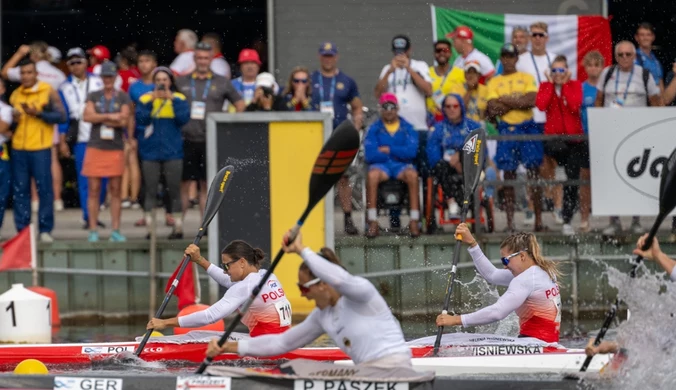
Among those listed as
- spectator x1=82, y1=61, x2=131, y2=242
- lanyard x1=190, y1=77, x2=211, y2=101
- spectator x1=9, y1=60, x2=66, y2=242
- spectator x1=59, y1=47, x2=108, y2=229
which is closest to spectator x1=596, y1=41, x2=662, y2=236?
lanyard x1=190, y1=77, x2=211, y2=101

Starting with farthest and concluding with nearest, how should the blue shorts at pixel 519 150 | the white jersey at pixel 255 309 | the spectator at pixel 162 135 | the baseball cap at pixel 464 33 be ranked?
the baseball cap at pixel 464 33
the spectator at pixel 162 135
the blue shorts at pixel 519 150
the white jersey at pixel 255 309

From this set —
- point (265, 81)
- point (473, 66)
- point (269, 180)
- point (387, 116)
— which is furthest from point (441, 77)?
point (269, 180)

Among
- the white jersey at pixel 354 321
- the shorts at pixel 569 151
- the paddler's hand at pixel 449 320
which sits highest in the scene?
the shorts at pixel 569 151

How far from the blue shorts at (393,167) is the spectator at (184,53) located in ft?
9.03

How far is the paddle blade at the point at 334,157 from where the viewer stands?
951 centimetres

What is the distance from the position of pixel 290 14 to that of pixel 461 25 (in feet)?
9.08

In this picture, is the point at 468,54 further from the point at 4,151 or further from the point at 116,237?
the point at 4,151

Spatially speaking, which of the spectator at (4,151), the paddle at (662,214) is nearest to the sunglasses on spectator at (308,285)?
the paddle at (662,214)

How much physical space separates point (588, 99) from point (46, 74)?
6537 mm

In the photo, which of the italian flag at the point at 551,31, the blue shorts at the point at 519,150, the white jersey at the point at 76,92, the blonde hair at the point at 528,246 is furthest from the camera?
the italian flag at the point at 551,31

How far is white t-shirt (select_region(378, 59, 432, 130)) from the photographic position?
15.2m

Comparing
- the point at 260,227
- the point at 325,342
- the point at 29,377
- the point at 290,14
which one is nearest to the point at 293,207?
the point at 260,227

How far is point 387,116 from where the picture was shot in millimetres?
14812

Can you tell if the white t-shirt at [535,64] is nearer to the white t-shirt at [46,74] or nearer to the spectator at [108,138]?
the spectator at [108,138]
